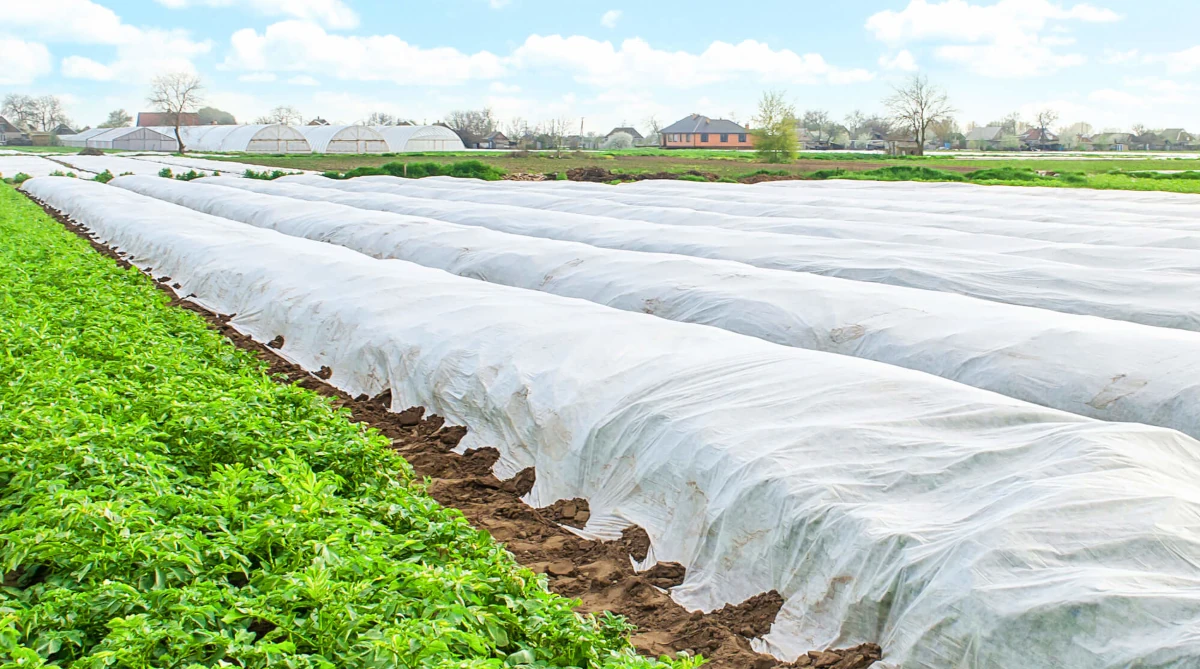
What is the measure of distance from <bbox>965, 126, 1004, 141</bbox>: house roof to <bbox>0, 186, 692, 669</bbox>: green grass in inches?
4590

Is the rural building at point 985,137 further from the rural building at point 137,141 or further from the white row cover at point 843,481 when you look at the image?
the white row cover at point 843,481

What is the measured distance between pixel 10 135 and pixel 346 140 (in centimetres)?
5637

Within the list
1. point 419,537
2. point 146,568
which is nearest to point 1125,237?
point 419,537

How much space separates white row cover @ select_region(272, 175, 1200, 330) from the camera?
7598mm

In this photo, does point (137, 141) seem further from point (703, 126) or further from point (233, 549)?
point (233, 549)

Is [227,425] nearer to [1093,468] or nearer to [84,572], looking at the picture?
[84,572]

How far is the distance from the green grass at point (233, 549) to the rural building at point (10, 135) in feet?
345

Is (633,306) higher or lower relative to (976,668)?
higher

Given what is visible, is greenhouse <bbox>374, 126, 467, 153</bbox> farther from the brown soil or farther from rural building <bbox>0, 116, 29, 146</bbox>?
the brown soil

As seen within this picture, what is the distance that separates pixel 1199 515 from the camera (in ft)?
10.8

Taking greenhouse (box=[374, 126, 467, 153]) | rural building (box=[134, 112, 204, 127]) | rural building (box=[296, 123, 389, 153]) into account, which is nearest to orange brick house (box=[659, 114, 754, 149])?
greenhouse (box=[374, 126, 467, 153])

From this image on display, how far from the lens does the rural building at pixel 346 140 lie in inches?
2445

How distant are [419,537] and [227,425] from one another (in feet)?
4.85

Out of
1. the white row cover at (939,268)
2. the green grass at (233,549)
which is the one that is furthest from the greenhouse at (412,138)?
the green grass at (233,549)
